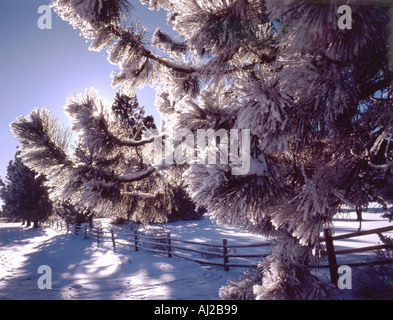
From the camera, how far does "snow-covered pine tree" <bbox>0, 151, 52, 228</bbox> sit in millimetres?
24672

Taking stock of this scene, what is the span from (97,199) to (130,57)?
1.89 metres

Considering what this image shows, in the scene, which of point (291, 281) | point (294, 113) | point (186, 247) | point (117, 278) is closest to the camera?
point (294, 113)

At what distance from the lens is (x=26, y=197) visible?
81.1 feet

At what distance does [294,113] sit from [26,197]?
103 feet

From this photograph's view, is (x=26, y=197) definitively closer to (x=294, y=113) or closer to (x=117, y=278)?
(x=117, y=278)

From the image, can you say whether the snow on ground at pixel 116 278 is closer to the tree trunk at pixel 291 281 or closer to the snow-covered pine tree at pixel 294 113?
the tree trunk at pixel 291 281

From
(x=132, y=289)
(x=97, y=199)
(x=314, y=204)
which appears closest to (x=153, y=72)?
(x=97, y=199)

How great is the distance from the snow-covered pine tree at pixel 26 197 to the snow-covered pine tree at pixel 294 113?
93.9ft

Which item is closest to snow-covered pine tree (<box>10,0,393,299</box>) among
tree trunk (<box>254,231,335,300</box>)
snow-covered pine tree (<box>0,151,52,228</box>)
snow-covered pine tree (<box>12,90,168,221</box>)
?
tree trunk (<box>254,231,335,300</box>)

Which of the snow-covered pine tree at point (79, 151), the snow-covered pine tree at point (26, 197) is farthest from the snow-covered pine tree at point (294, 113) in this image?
the snow-covered pine tree at point (26, 197)

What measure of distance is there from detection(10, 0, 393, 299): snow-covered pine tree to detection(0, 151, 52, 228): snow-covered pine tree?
28.6 m

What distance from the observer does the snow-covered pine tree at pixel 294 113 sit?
119 cm

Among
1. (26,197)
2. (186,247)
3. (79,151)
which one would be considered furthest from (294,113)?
(26,197)
